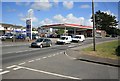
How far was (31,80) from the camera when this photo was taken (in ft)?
30.4

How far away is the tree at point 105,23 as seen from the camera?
470ft

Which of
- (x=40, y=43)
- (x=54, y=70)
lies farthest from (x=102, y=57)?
(x=40, y=43)

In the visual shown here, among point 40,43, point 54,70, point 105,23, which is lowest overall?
point 54,70

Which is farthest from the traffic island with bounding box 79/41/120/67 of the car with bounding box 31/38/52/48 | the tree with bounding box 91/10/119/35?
the tree with bounding box 91/10/119/35

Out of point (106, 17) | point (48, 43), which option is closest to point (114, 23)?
point (106, 17)

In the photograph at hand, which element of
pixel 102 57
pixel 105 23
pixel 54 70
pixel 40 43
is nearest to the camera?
pixel 54 70

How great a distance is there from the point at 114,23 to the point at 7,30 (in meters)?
82.1

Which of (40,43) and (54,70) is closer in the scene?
(54,70)

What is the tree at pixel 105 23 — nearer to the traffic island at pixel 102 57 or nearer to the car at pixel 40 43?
the car at pixel 40 43

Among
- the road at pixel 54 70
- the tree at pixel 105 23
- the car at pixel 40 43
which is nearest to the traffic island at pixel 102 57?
the road at pixel 54 70

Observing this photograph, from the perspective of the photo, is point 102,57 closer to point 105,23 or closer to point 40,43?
point 40,43

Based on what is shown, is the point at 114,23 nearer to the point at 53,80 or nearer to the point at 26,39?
the point at 26,39

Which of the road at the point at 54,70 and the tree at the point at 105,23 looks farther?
the tree at the point at 105,23

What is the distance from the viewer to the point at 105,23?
474ft
